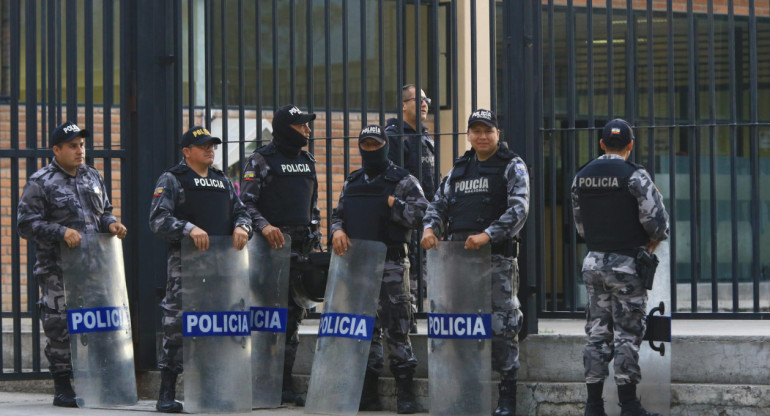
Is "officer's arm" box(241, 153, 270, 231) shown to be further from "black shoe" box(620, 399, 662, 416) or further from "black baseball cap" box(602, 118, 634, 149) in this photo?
"black shoe" box(620, 399, 662, 416)

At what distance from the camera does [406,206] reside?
721cm

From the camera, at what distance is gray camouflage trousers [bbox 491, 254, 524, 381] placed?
6848 millimetres

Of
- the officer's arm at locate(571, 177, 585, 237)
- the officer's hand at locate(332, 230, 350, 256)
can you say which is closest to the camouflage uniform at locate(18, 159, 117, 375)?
the officer's hand at locate(332, 230, 350, 256)

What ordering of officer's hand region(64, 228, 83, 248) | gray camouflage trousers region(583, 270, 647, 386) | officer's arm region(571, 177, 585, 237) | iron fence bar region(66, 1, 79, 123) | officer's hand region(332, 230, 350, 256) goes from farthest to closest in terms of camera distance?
iron fence bar region(66, 1, 79, 123) → officer's hand region(64, 228, 83, 248) → officer's hand region(332, 230, 350, 256) → officer's arm region(571, 177, 585, 237) → gray camouflage trousers region(583, 270, 647, 386)

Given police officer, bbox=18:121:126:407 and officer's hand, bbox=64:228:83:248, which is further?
police officer, bbox=18:121:126:407

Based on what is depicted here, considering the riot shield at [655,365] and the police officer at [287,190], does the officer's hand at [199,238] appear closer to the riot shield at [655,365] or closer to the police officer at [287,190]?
the police officer at [287,190]

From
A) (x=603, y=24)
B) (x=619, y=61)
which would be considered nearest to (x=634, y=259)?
(x=603, y=24)

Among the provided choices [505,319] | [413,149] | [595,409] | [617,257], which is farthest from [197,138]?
[595,409]

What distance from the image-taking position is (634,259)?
6.52 m

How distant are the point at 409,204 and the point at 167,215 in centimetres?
140

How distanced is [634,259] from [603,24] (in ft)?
6.77

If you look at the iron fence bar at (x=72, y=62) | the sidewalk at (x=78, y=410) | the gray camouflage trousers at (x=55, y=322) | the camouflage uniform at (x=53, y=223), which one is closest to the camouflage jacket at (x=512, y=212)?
the sidewalk at (x=78, y=410)

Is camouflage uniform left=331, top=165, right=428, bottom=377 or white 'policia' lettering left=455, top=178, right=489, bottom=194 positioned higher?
white 'policia' lettering left=455, top=178, right=489, bottom=194

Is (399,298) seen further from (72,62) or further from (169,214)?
(72,62)
